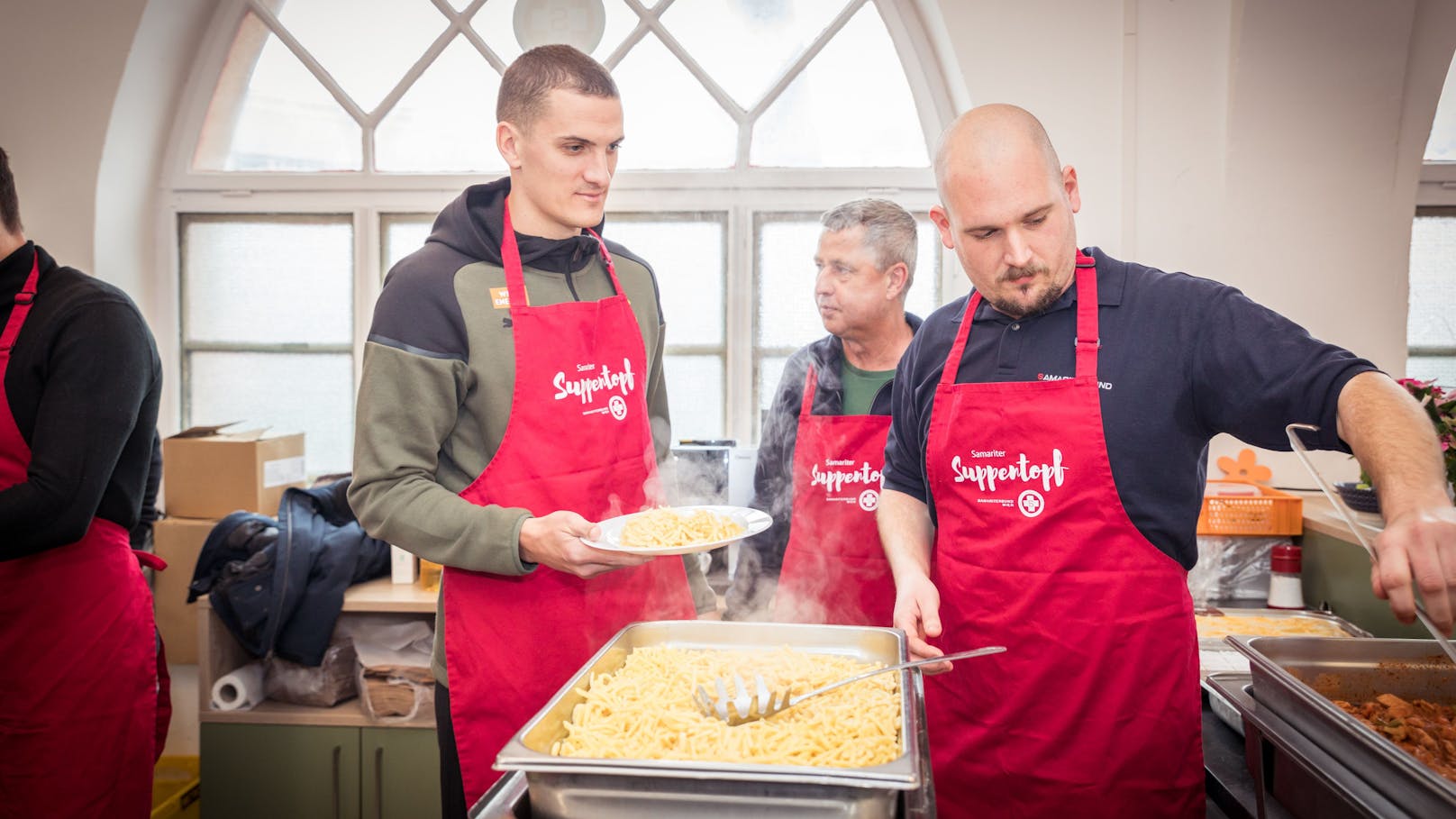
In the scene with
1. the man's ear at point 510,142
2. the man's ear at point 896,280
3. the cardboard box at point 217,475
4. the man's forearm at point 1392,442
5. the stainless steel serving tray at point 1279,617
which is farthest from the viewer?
the cardboard box at point 217,475

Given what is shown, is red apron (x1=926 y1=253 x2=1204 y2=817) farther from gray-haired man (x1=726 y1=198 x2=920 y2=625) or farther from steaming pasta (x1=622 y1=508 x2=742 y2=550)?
gray-haired man (x1=726 y1=198 x2=920 y2=625)

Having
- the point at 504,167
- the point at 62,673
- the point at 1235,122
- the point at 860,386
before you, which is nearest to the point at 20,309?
the point at 62,673

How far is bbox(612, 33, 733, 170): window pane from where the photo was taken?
400 centimetres

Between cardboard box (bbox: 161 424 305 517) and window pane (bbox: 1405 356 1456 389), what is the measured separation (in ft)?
15.3

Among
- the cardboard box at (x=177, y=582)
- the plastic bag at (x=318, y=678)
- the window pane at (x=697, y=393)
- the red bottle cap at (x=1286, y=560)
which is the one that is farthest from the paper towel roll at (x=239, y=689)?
the red bottle cap at (x=1286, y=560)

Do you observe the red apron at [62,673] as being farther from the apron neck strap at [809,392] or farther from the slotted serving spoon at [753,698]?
the apron neck strap at [809,392]

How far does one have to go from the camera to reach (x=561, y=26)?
4016mm

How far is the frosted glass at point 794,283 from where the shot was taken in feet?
13.0

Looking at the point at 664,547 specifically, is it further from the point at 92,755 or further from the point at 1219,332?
the point at 92,755

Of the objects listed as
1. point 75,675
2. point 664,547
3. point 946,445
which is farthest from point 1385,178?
point 75,675

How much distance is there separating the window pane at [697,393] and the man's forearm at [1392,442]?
2925 millimetres

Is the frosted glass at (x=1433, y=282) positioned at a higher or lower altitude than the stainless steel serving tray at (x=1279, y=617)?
higher

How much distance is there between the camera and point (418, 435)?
67.3 inches

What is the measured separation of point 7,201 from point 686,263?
2411 mm
